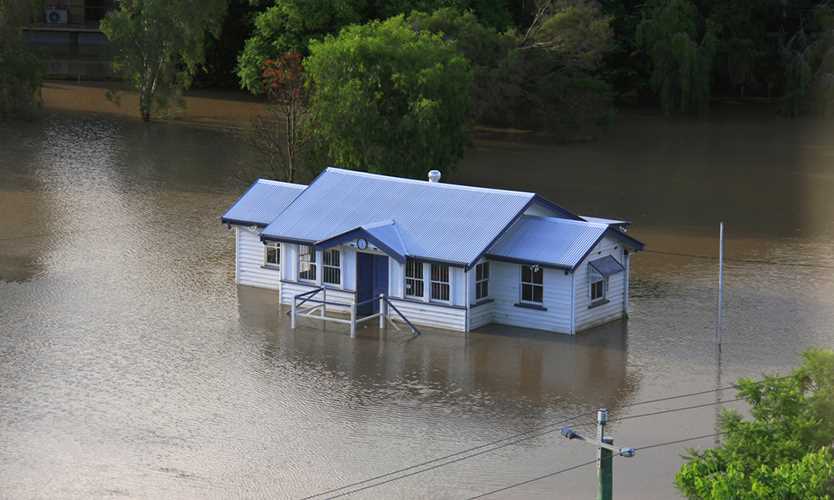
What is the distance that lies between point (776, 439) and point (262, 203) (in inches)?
835

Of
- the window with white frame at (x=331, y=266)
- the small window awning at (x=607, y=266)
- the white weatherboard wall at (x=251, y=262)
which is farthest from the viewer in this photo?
the white weatherboard wall at (x=251, y=262)

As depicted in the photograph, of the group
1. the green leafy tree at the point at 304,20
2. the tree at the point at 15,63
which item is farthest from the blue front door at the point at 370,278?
the tree at the point at 15,63

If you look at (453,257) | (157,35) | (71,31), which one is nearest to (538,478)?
(453,257)

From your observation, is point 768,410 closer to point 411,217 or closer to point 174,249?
point 411,217

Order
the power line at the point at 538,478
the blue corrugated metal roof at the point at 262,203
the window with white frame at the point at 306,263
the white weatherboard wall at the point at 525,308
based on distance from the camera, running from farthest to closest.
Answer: the blue corrugated metal roof at the point at 262,203 < the window with white frame at the point at 306,263 < the white weatherboard wall at the point at 525,308 < the power line at the point at 538,478

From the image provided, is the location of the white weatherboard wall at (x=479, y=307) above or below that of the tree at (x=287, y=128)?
below

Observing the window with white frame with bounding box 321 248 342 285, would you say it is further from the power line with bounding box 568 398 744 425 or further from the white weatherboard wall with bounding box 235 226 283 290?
the power line with bounding box 568 398 744 425

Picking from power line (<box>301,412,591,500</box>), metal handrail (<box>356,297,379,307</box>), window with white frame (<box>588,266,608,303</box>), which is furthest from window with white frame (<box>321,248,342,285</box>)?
power line (<box>301,412,591,500</box>)

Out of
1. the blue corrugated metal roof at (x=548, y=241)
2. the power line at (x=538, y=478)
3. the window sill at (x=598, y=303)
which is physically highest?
the blue corrugated metal roof at (x=548, y=241)

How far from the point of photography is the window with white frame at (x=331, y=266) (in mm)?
38344

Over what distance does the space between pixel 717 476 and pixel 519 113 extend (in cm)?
4726

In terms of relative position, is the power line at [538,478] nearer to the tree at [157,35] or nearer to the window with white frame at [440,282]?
the window with white frame at [440,282]

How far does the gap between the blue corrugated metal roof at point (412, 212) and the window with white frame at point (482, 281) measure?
2.46 feet

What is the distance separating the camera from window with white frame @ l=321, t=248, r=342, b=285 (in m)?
38.3
